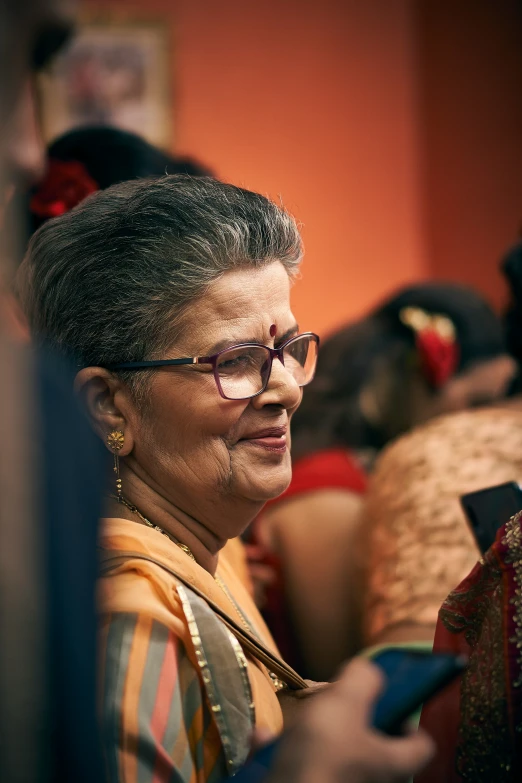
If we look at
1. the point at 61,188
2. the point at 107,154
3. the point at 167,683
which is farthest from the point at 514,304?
the point at 167,683

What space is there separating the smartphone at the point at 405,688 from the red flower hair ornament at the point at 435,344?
221 centimetres

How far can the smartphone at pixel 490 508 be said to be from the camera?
4.91 feet

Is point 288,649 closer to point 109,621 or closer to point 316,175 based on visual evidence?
point 109,621

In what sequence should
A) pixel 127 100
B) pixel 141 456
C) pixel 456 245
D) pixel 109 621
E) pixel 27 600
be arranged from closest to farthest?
pixel 27 600 → pixel 109 621 → pixel 141 456 → pixel 127 100 → pixel 456 245

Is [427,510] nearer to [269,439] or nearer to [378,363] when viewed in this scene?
[269,439]

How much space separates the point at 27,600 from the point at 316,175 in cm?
393

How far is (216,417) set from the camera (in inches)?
49.7

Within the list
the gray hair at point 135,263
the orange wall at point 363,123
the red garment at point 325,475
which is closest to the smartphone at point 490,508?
the gray hair at point 135,263

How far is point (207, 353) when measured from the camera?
125cm

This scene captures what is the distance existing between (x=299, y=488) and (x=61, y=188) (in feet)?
3.65

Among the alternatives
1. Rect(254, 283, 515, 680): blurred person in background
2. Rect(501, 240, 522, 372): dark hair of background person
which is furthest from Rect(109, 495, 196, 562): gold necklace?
Rect(501, 240, 522, 372): dark hair of background person

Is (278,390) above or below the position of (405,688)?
above

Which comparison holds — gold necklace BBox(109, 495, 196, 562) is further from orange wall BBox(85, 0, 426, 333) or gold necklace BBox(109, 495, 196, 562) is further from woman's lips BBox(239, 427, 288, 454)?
orange wall BBox(85, 0, 426, 333)

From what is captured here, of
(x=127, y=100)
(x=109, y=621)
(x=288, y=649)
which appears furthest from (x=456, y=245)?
(x=109, y=621)
